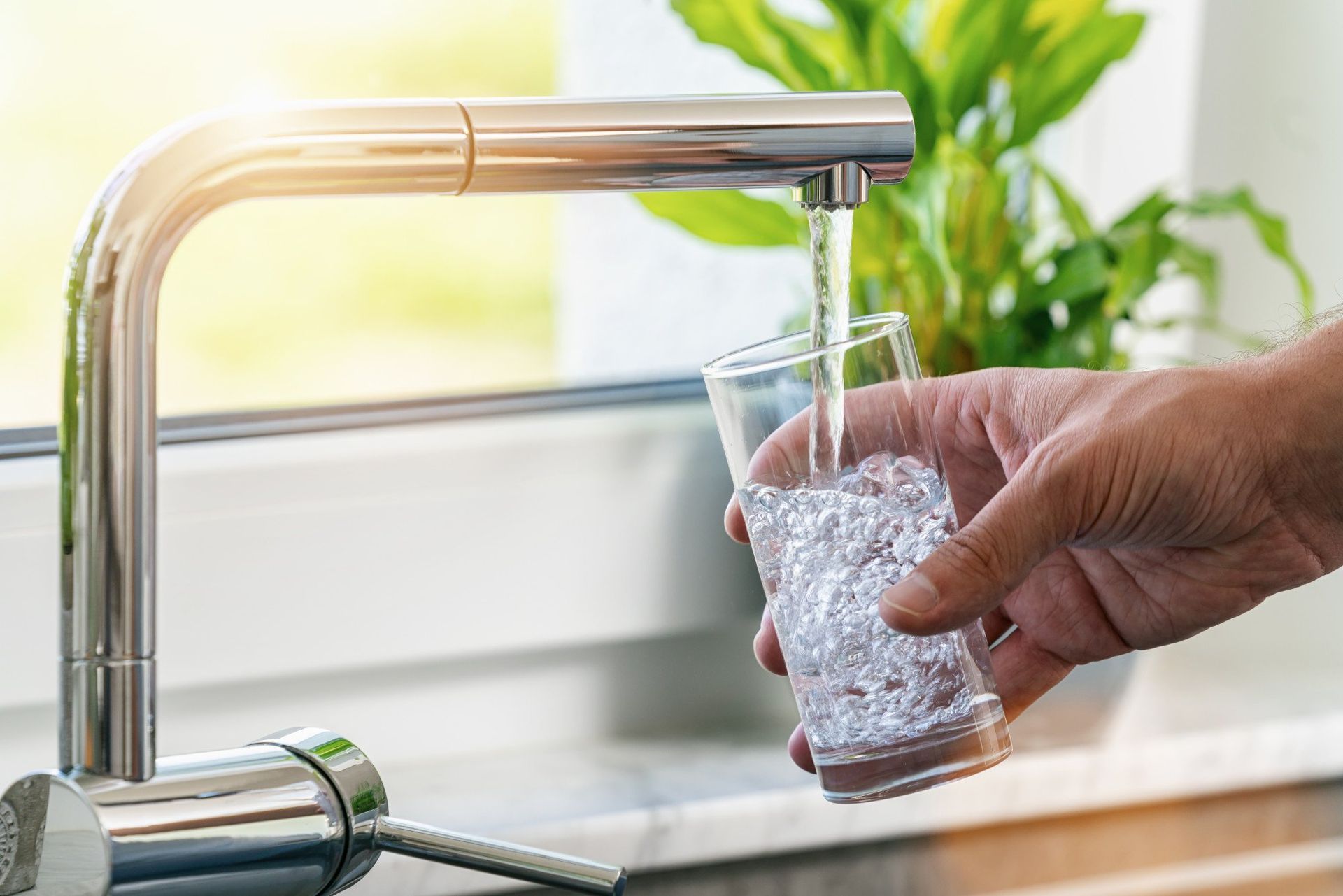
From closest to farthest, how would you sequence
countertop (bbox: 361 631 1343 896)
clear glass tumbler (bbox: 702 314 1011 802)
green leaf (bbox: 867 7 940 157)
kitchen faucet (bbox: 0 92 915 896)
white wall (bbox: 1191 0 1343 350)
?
kitchen faucet (bbox: 0 92 915 896), clear glass tumbler (bbox: 702 314 1011 802), countertop (bbox: 361 631 1343 896), green leaf (bbox: 867 7 940 157), white wall (bbox: 1191 0 1343 350)

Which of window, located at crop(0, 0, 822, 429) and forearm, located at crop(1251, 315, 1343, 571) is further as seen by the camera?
window, located at crop(0, 0, 822, 429)

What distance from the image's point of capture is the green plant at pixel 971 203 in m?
0.93

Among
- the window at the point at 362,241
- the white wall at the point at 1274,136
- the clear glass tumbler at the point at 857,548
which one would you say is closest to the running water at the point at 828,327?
the clear glass tumbler at the point at 857,548

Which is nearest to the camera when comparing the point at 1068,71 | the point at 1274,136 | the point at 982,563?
the point at 982,563

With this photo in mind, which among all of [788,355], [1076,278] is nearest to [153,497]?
[788,355]

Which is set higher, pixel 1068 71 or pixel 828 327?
pixel 1068 71

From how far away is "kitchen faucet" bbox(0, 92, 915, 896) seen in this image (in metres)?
0.38

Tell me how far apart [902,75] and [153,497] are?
669 mm

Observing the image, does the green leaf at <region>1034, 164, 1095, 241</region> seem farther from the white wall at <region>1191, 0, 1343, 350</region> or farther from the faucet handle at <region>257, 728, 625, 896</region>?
the faucet handle at <region>257, 728, 625, 896</region>

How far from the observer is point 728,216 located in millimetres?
945

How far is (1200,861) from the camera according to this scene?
98cm

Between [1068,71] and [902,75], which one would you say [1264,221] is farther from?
[902,75]

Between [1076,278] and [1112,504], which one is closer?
[1112,504]

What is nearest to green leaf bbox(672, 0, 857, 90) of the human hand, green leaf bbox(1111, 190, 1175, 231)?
green leaf bbox(1111, 190, 1175, 231)
